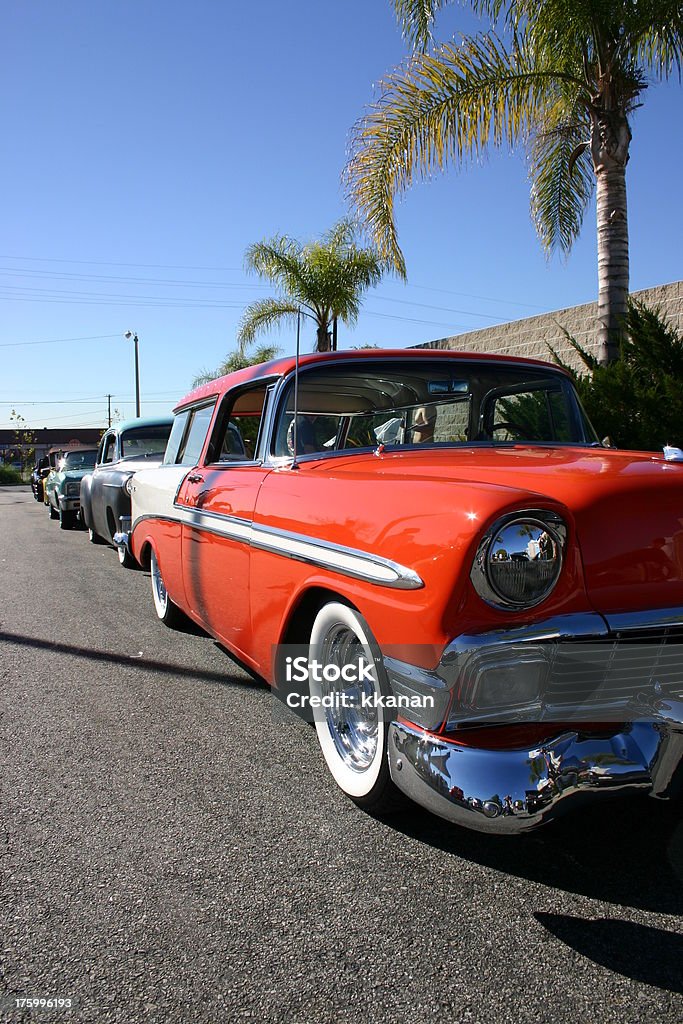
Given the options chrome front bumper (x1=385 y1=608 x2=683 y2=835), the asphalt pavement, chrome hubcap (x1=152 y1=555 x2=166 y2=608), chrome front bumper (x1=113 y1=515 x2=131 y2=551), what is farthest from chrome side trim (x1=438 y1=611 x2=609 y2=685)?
chrome front bumper (x1=113 y1=515 x2=131 y2=551)

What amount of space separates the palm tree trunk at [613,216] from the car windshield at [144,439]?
5243 millimetres

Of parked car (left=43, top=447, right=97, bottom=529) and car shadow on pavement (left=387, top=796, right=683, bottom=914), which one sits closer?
car shadow on pavement (left=387, top=796, right=683, bottom=914)

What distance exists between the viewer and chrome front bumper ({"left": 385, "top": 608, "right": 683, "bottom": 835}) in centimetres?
197

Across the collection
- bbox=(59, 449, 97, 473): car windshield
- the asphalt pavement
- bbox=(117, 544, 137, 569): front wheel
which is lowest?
the asphalt pavement

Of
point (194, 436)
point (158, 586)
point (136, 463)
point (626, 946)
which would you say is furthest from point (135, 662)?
point (136, 463)

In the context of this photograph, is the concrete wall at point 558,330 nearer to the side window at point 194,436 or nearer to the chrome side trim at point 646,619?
the side window at point 194,436

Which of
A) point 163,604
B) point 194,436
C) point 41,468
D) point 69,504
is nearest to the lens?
point 194,436

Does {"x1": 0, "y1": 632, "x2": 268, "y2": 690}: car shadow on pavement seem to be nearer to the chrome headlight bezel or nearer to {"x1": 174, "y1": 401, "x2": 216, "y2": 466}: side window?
{"x1": 174, "y1": 401, "x2": 216, "y2": 466}: side window

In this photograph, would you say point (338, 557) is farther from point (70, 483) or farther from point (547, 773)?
point (70, 483)

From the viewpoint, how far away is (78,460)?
47.7ft

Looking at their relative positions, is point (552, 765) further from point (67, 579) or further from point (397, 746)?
point (67, 579)

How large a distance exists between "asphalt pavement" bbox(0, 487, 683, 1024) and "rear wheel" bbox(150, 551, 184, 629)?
1.75 metres

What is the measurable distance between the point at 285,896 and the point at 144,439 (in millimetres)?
8256

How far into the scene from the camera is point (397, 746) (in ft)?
7.36
